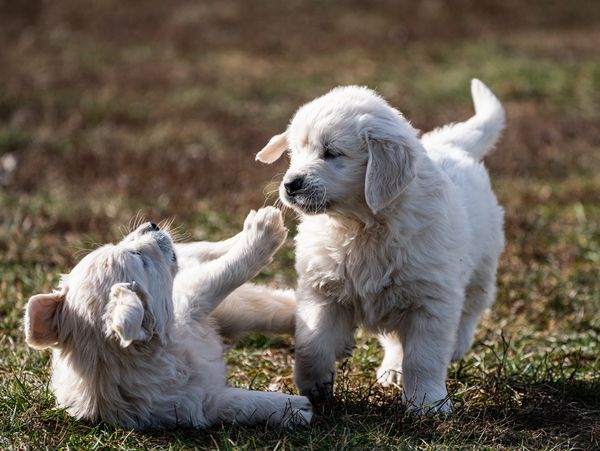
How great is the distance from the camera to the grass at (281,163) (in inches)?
157

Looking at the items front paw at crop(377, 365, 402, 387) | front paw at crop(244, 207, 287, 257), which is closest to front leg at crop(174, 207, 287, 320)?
front paw at crop(244, 207, 287, 257)

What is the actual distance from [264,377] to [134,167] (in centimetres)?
572

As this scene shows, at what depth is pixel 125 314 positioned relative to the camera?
338 cm

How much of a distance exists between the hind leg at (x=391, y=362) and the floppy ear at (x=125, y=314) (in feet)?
4.64

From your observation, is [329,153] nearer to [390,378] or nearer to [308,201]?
[308,201]

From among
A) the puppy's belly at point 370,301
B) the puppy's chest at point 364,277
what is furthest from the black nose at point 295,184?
the puppy's belly at point 370,301

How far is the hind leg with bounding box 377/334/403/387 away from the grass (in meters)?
0.10

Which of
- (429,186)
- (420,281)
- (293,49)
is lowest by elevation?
(293,49)

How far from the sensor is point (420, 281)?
4016 millimetres

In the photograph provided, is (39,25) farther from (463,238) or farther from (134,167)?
(463,238)

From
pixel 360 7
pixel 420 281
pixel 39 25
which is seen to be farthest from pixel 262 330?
pixel 360 7

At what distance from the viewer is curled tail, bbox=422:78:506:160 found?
17.5 feet

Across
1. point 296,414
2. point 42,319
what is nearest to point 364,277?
point 296,414

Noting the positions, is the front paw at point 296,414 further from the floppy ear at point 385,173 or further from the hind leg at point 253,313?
the floppy ear at point 385,173
